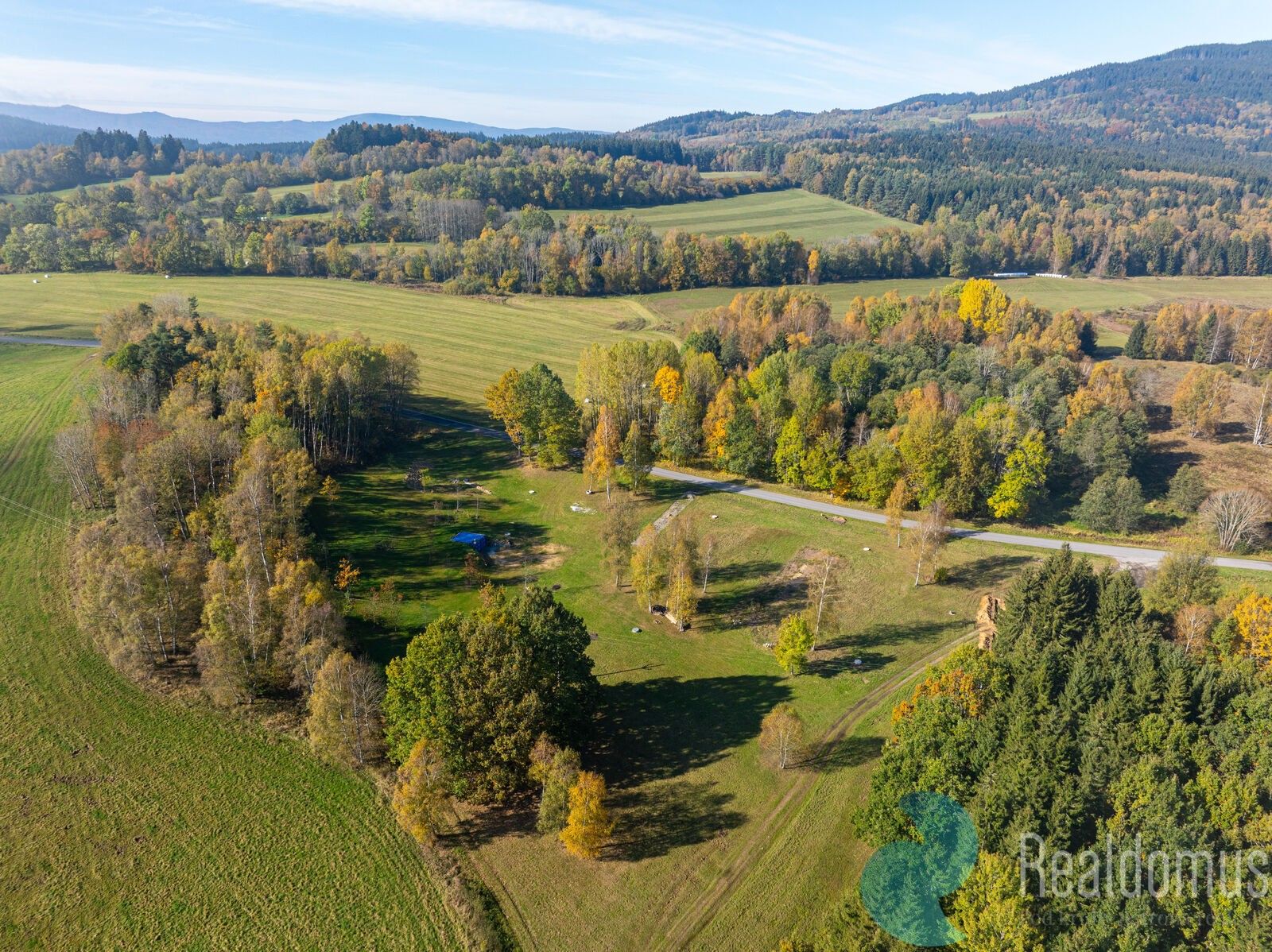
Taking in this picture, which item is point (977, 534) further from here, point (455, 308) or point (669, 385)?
point (455, 308)

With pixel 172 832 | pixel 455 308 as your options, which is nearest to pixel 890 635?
pixel 172 832

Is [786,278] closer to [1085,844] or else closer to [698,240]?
[698,240]

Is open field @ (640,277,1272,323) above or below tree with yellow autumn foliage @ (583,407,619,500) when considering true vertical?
above

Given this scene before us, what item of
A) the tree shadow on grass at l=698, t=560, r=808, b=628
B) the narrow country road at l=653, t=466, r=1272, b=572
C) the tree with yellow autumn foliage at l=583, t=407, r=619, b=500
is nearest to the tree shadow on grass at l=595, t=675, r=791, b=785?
the tree shadow on grass at l=698, t=560, r=808, b=628

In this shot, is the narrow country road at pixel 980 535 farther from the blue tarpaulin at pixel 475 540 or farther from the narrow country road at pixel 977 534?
the blue tarpaulin at pixel 475 540

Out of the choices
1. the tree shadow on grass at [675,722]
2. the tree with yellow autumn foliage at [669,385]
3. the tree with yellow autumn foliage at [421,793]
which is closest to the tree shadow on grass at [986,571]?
the tree shadow on grass at [675,722]

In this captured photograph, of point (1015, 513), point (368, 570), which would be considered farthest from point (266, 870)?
point (1015, 513)

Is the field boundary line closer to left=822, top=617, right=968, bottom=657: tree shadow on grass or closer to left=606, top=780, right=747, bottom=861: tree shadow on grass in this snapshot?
left=822, top=617, right=968, bottom=657: tree shadow on grass
